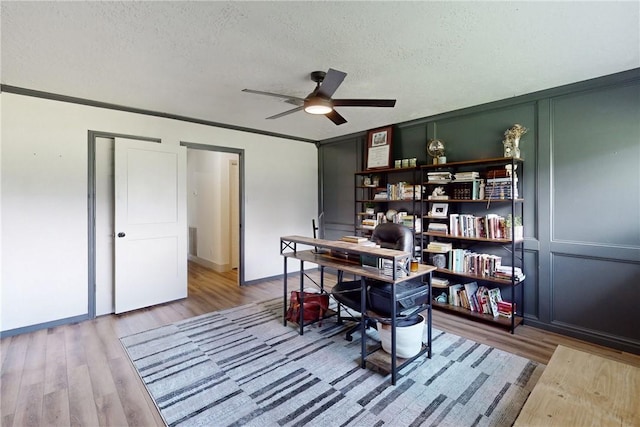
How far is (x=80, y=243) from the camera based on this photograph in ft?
11.0

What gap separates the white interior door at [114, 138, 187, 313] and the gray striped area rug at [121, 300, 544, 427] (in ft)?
3.01

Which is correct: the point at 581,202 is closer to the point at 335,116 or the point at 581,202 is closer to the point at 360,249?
the point at 360,249

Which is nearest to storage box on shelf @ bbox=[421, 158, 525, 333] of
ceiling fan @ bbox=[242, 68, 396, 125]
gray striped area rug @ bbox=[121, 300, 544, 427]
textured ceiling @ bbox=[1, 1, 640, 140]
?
gray striped area rug @ bbox=[121, 300, 544, 427]

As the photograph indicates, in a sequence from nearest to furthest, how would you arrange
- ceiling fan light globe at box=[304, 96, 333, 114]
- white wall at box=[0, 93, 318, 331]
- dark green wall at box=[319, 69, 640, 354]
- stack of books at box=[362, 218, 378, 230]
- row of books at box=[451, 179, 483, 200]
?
ceiling fan light globe at box=[304, 96, 333, 114]
dark green wall at box=[319, 69, 640, 354]
white wall at box=[0, 93, 318, 331]
row of books at box=[451, 179, 483, 200]
stack of books at box=[362, 218, 378, 230]

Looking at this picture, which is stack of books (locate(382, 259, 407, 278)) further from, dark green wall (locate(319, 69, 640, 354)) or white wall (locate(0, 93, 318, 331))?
white wall (locate(0, 93, 318, 331))

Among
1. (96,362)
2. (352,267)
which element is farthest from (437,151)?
(96,362)

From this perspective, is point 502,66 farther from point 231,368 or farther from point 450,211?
point 231,368

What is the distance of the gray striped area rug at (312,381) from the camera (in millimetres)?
1866

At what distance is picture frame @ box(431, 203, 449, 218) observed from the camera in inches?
145

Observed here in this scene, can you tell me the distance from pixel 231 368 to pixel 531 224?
3258mm

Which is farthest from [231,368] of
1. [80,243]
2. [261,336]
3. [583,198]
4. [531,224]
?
[583,198]

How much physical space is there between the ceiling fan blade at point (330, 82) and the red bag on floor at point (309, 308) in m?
1.98

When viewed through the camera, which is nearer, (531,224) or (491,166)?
(531,224)

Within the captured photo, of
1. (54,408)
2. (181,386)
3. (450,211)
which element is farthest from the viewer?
(450,211)
